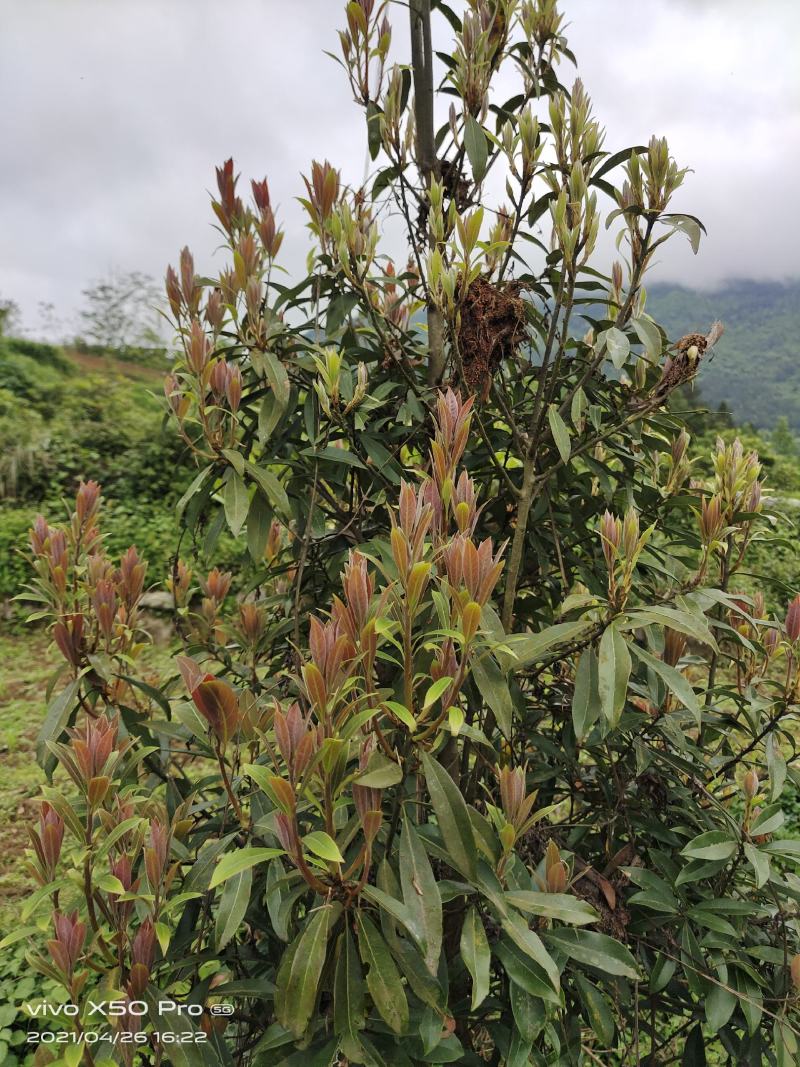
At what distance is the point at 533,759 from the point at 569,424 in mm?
668

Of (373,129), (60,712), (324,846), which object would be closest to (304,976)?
(324,846)

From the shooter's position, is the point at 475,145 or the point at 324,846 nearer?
the point at 324,846

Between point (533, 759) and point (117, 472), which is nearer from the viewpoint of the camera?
point (533, 759)

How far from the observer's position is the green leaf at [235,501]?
1152mm

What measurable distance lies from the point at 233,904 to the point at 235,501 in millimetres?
607

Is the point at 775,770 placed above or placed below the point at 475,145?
below

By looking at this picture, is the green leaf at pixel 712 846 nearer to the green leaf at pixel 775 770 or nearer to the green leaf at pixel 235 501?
the green leaf at pixel 775 770

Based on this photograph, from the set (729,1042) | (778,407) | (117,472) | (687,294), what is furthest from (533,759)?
(687,294)

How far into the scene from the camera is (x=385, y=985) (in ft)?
2.50

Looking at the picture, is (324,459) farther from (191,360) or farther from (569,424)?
(569,424)

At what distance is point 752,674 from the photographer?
1.40 metres

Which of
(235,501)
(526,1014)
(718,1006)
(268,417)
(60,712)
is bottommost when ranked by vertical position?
(718,1006)

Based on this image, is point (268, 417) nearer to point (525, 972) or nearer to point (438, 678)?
point (438, 678)

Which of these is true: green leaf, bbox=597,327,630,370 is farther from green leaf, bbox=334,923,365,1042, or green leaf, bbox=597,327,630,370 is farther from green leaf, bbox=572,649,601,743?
green leaf, bbox=334,923,365,1042
